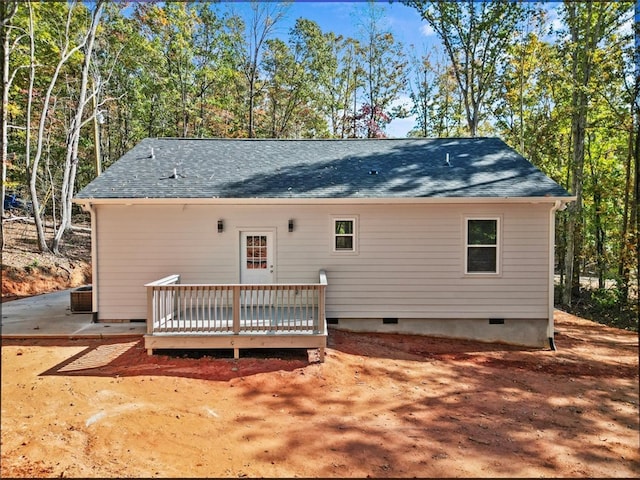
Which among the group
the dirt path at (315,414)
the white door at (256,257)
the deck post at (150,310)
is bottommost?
the dirt path at (315,414)

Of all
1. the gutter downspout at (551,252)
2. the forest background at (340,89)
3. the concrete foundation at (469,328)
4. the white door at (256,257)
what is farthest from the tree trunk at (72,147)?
the gutter downspout at (551,252)

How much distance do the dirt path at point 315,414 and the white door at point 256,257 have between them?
7.03 ft

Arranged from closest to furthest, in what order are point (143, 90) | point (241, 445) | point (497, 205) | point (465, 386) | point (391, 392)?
point (241, 445) → point (391, 392) → point (465, 386) → point (497, 205) → point (143, 90)

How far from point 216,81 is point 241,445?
2150cm

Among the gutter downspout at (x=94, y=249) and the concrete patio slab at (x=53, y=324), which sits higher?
the gutter downspout at (x=94, y=249)

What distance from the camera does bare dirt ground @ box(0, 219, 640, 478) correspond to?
138 inches

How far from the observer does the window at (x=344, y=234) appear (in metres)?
8.05

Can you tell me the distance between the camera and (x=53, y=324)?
7.70m

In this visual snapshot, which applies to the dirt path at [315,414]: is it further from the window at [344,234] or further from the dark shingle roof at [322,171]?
the dark shingle roof at [322,171]

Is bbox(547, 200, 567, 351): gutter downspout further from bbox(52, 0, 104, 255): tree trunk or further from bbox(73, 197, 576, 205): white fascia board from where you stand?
bbox(52, 0, 104, 255): tree trunk

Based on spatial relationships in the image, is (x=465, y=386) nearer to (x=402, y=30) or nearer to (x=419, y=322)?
(x=419, y=322)

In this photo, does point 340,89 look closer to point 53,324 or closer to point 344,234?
point 344,234

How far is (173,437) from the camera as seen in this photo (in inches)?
154

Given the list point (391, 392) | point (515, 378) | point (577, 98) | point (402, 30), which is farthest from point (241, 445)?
point (402, 30)
